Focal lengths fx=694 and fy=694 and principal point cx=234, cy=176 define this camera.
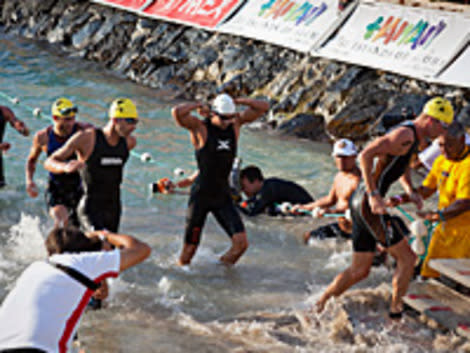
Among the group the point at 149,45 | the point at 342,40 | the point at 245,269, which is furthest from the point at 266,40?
the point at 245,269

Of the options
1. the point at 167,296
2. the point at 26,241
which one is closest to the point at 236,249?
the point at 167,296

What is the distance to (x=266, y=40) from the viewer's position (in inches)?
637

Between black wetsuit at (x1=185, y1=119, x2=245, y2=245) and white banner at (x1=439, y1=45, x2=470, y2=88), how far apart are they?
6817 mm

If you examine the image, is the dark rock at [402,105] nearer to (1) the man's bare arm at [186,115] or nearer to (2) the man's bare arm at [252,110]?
(2) the man's bare arm at [252,110]

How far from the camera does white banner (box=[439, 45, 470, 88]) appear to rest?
12547mm

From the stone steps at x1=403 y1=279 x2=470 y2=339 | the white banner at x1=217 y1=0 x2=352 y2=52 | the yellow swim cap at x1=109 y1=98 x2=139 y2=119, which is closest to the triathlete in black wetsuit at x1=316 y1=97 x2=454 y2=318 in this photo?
the stone steps at x1=403 y1=279 x2=470 y2=339

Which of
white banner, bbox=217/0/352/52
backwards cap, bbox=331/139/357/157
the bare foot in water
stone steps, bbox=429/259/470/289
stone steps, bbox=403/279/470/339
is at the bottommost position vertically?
the bare foot in water

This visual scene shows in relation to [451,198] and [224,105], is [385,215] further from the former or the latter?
[224,105]

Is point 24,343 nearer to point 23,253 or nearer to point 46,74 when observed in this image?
point 23,253

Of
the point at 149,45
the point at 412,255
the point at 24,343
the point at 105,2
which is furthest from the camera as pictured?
the point at 105,2

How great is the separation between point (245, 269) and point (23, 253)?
2543 mm

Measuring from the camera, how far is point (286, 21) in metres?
16.1

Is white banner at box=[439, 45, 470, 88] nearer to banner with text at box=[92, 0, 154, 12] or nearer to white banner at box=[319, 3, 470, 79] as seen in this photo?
white banner at box=[319, 3, 470, 79]

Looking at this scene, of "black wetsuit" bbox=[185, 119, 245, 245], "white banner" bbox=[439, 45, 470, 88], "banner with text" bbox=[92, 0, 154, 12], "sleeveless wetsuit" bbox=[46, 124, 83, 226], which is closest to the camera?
"black wetsuit" bbox=[185, 119, 245, 245]
